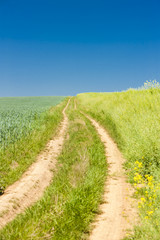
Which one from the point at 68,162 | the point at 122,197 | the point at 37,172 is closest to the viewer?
the point at 122,197

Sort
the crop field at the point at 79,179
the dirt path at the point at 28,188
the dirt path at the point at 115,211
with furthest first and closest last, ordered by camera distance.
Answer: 1. the dirt path at the point at 28,188
2. the dirt path at the point at 115,211
3. the crop field at the point at 79,179

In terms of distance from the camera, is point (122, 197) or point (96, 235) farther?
point (122, 197)

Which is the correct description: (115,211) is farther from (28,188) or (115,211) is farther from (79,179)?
(28,188)

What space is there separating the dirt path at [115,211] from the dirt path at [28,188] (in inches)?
83.6

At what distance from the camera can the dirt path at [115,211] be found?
4453 millimetres

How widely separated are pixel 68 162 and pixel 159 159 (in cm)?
390

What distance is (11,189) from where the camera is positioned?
6797 mm

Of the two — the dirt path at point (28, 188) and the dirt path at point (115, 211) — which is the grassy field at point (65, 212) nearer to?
the dirt path at point (115, 211)

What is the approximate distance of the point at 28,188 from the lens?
22.3 ft

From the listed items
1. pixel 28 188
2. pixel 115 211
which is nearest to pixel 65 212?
pixel 115 211

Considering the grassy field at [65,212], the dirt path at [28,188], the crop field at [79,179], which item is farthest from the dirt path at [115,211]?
the dirt path at [28,188]

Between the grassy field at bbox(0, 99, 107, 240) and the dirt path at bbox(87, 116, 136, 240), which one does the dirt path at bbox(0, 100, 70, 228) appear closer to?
the grassy field at bbox(0, 99, 107, 240)

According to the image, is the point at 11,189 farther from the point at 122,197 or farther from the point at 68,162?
the point at 122,197

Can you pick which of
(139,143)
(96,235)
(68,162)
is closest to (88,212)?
(96,235)
